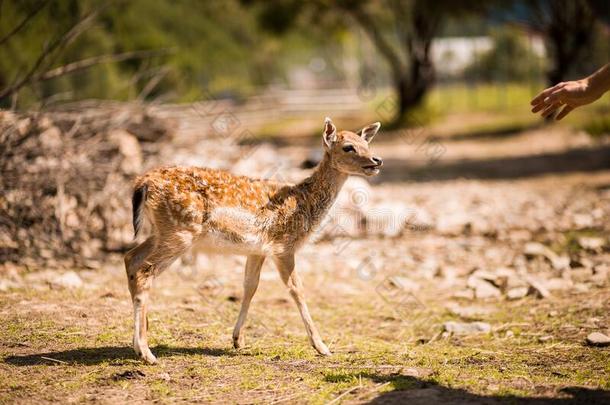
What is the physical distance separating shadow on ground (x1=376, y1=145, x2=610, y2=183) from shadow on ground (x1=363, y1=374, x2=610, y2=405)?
1375 centimetres

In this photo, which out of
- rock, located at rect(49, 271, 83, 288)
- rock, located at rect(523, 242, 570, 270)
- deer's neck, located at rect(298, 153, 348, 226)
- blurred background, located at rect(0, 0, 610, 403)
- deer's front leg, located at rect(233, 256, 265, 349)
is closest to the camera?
blurred background, located at rect(0, 0, 610, 403)

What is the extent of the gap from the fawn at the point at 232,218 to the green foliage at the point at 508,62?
35.1 meters

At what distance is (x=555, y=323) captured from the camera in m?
7.89

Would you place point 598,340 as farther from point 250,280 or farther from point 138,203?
point 138,203

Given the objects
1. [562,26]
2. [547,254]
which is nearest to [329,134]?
[547,254]

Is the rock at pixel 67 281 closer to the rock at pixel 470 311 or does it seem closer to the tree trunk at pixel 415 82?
the rock at pixel 470 311

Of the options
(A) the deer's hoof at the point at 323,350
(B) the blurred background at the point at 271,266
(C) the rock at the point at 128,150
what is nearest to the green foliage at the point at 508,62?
(B) the blurred background at the point at 271,266

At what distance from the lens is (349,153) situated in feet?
25.7

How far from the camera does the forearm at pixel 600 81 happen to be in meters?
6.09

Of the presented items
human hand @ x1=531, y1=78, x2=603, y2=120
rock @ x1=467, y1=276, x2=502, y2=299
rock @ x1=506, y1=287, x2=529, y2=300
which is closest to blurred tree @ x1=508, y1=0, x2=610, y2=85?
rock @ x1=467, y1=276, x2=502, y2=299

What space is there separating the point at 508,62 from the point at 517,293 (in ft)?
118

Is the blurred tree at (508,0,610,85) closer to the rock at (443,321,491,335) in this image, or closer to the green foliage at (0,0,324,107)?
the green foliage at (0,0,324,107)

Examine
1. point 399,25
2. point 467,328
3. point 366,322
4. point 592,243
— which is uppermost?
point 366,322

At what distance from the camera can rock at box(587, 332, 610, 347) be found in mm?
6969
